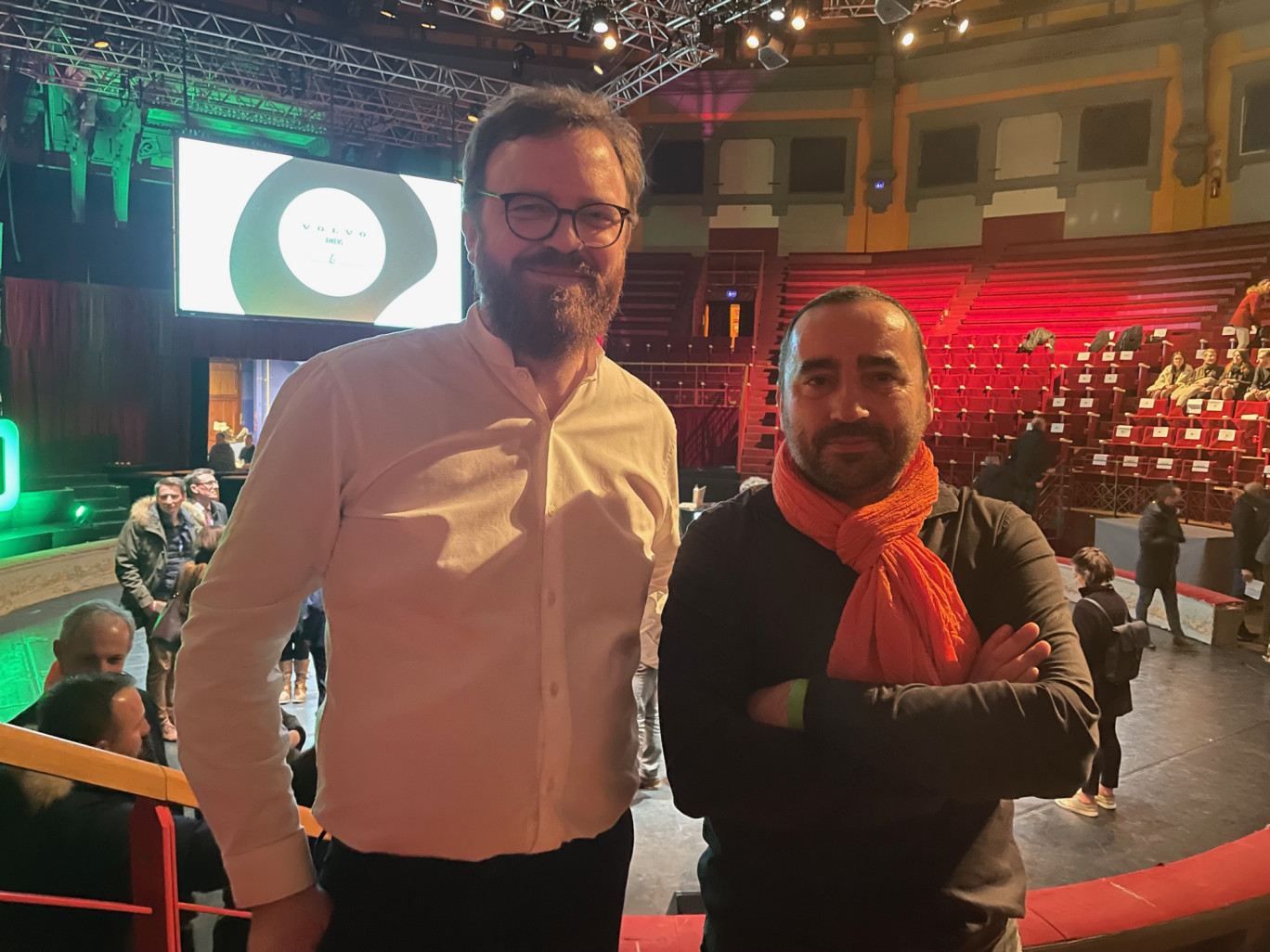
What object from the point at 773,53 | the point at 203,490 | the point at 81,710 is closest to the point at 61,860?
the point at 81,710

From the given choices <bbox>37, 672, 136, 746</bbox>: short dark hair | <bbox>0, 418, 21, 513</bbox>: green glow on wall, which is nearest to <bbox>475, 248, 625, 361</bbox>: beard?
<bbox>37, 672, 136, 746</bbox>: short dark hair

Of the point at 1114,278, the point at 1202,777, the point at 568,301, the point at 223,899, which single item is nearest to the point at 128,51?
the point at 223,899

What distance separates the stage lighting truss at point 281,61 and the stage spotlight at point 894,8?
2.32 ft

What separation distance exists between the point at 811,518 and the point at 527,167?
0.66 m

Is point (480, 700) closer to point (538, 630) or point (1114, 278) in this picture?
point (538, 630)

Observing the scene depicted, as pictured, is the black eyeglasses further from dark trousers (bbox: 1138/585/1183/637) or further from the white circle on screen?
dark trousers (bbox: 1138/585/1183/637)

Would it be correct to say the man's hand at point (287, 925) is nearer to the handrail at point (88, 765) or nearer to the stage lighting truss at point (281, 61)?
the handrail at point (88, 765)

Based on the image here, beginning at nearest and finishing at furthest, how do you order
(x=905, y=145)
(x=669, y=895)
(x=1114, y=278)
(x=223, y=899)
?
(x=223, y=899) < (x=669, y=895) < (x=1114, y=278) < (x=905, y=145)

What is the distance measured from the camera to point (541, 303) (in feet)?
3.62

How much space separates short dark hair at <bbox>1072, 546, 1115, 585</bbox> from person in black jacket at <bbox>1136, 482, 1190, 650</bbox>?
2.70 m

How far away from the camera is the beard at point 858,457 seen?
113cm

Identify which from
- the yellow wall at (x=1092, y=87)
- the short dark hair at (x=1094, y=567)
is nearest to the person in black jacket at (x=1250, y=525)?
the short dark hair at (x=1094, y=567)

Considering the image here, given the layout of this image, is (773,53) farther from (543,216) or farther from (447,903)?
(447,903)

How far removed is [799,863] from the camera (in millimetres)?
1083
